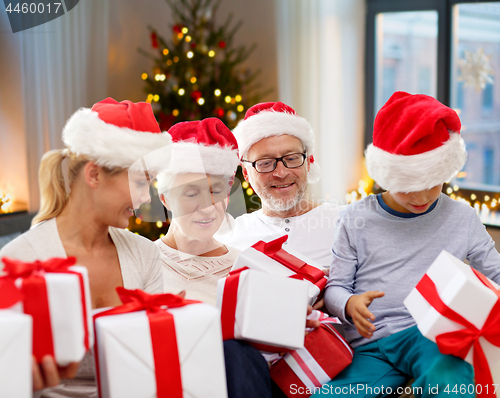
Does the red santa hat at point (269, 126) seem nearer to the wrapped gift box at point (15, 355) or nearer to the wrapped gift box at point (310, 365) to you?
the wrapped gift box at point (310, 365)

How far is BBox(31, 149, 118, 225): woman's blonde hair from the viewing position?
111 centimetres

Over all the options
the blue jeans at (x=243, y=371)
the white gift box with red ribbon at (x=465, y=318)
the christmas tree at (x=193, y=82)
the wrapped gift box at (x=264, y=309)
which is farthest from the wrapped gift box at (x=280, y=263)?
the christmas tree at (x=193, y=82)

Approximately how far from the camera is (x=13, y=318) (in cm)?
83

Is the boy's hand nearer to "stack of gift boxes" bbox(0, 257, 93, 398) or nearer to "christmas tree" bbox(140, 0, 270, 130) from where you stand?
"stack of gift boxes" bbox(0, 257, 93, 398)

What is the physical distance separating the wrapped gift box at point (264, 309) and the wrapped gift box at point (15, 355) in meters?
0.45

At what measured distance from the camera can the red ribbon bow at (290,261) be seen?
1315mm

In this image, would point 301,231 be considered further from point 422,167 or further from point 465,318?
point 465,318

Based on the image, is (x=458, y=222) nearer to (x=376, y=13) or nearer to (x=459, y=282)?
(x=459, y=282)

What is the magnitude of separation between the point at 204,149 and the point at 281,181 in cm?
42

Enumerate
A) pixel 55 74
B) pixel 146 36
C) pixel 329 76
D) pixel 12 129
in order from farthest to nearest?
pixel 146 36, pixel 329 76, pixel 55 74, pixel 12 129

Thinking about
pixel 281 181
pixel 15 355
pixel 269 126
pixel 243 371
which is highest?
pixel 269 126

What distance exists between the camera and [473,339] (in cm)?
109

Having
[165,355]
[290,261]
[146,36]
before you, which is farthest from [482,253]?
[146,36]

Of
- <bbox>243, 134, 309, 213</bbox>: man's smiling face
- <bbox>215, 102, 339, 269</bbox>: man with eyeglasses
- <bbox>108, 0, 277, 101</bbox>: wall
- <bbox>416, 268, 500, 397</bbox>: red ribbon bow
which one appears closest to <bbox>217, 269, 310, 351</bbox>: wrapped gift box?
<bbox>416, 268, 500, 397</bbox>: red ribbon bow
